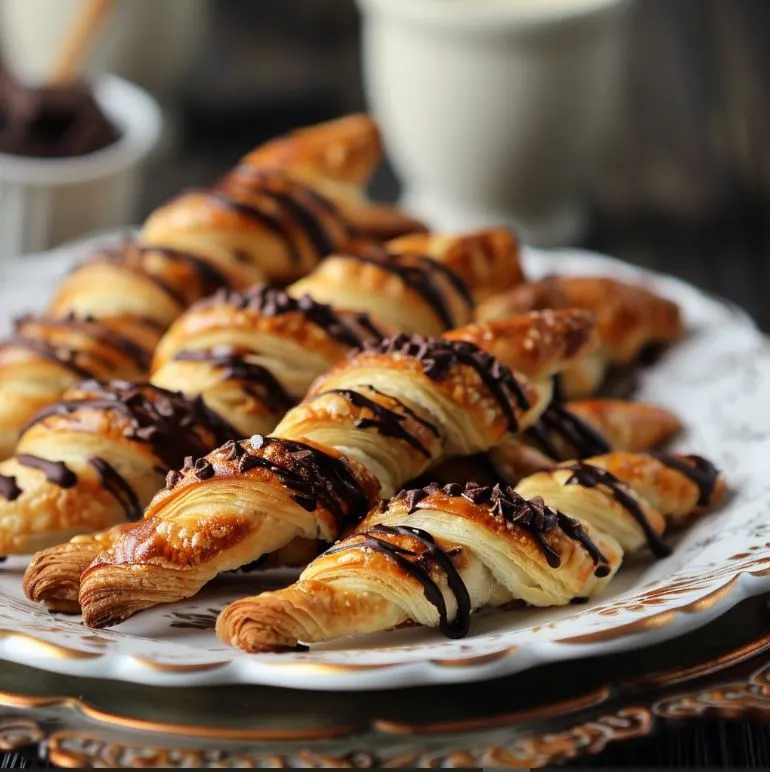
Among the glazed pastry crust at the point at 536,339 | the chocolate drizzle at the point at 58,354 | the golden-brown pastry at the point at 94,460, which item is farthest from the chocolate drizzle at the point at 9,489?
the glazed pastry crust at the point at 536,339

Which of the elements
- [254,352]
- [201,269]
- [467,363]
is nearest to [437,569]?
[467,363]

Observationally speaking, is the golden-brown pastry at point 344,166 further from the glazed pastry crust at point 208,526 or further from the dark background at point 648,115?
the glazed pastry crust at point 208,526

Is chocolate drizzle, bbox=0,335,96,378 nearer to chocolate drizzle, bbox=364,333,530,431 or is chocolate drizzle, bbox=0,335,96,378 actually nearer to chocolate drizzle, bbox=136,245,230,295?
chocolate drizzle, bbox=136,245,230,295

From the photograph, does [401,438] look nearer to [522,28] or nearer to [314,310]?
[314,310]

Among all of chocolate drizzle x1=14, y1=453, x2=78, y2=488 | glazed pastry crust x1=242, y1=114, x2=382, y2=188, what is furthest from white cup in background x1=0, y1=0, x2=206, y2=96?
chocolate drizzle x1=14, y1=453, x2=78, y2=488

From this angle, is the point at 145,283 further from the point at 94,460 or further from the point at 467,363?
the point at 467,363
